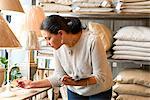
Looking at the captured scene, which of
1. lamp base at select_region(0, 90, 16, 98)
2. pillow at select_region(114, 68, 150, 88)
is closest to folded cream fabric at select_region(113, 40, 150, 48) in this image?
pillow at select_region(114, 68, 150, 88)

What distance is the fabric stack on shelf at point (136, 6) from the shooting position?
241 cm

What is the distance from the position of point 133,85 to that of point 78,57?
0.78 m

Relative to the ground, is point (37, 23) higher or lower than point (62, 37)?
higher

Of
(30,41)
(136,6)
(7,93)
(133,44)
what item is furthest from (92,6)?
(7,93)

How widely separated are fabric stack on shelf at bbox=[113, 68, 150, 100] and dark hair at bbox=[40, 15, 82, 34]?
0.83 metres

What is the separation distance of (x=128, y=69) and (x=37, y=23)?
0.93 meters

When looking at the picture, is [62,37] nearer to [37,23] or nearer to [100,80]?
[100,80]

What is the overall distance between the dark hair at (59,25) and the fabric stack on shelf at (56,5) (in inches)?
30.4

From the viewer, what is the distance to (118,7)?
245 cm

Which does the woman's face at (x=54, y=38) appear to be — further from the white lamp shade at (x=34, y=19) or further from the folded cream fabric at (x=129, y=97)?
the folded cream fabric at (x=129, y=97)

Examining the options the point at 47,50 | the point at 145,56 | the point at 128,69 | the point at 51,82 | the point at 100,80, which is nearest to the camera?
the point at 100,80

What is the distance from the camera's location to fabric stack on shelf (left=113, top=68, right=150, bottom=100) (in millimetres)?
2447

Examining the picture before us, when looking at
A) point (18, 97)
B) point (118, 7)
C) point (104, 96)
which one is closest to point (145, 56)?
point (118, 7)

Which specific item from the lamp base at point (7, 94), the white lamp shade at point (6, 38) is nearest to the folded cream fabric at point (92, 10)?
the white lamp shade at point (6, 38)
